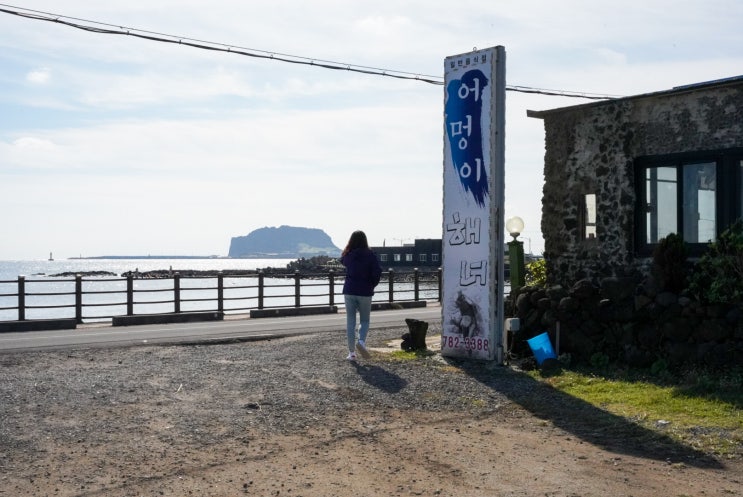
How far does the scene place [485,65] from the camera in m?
12.5

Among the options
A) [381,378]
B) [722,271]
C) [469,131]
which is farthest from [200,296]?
[722,271]

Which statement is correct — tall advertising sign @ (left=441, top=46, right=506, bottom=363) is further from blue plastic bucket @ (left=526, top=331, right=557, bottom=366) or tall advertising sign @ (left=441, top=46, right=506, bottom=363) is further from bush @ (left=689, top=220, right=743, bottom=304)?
bush @ (left=689, top=220, right=743, bottom=304)

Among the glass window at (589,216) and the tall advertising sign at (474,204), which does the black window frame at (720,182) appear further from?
the tall advertising sign at (474,204)

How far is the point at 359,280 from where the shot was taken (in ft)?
41.7

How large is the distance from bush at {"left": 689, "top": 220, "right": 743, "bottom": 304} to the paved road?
9.02m

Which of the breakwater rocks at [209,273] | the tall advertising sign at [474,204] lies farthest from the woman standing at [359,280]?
the breakwater rocks at [209,273]

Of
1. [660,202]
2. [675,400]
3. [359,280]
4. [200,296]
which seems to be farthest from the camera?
[200,296]

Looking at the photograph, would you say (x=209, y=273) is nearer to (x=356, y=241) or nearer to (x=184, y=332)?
(x=184, y=332)

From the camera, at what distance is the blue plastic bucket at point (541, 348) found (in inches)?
480

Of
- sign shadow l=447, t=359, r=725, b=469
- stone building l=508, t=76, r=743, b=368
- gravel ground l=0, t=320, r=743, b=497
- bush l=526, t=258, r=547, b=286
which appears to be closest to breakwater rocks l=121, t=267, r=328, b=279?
bush l=526, t=258, r=547, b=286

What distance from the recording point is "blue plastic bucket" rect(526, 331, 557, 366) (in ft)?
40.0

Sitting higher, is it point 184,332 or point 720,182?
point 720,182

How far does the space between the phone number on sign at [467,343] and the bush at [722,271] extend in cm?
307

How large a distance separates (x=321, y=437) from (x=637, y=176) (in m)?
7.38
